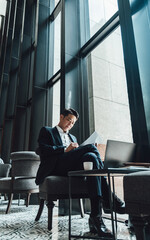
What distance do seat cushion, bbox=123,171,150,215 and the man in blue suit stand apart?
1.57 feet

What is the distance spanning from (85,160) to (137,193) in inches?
29.5

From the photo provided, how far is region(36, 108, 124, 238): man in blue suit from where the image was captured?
1384 mm

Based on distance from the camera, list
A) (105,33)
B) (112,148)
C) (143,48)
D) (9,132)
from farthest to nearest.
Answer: (9,132)
(105,33)
(143,48)
(112,148)

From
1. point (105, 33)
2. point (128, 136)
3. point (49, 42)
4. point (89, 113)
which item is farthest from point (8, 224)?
point (49, 42)

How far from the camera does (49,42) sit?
186 inches

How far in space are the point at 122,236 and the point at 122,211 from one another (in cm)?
23

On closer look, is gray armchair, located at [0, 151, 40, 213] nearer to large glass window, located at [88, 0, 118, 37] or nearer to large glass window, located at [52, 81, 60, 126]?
large glass window, located at [52, 81, 60, 126]

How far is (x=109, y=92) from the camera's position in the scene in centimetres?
269

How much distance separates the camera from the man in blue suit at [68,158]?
1.38 metres

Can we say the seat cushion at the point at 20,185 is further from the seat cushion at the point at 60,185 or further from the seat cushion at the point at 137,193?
the seat cushion at the point at 137,193

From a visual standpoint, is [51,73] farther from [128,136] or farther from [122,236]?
[122,236]

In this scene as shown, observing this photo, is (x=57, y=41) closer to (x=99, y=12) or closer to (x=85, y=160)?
(x=99, y=12)

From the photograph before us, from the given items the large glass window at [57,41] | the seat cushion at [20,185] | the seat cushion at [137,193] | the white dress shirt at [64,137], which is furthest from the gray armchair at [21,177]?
the large glass window at [57,41]

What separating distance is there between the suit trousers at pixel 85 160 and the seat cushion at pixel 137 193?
489 mm
